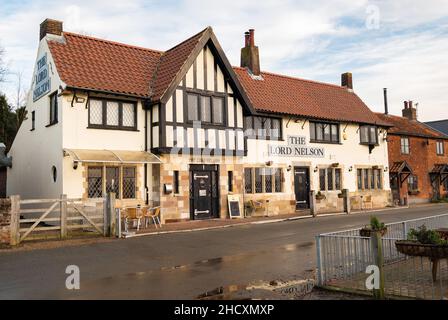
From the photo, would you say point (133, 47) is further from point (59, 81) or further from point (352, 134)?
point (352, 134)

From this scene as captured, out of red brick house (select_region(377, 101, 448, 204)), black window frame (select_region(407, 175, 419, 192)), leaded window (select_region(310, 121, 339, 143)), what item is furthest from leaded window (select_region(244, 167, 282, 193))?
black window frame (select_region(407, 175, 419, 192))

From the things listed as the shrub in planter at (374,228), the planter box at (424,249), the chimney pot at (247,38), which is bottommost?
the planter box at (424,249)

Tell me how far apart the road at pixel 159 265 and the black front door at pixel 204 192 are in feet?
15.4

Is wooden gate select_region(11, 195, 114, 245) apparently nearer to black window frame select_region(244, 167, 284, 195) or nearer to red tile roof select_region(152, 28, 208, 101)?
red tile roof select_region(152, 28, 208, 101)

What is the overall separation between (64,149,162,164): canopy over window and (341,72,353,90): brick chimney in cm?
1901

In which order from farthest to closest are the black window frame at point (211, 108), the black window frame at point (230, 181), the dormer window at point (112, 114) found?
the black window frame at point (230, 181) < the black window frame at point (211, 108) < the dormer window at point (112, 114)

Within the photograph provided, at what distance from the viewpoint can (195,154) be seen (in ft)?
65.9

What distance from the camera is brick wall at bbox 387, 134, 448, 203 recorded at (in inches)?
1324

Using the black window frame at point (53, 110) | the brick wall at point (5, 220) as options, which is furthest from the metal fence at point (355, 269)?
the black window frame at point (53, 110)

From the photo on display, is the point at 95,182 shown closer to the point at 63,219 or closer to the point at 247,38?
the point at 63,219

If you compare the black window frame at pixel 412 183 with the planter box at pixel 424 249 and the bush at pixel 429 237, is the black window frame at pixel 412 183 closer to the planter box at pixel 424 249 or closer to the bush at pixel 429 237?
the bush at pixel 429 237

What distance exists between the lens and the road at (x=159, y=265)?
7836mm

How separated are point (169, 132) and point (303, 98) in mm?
11230
